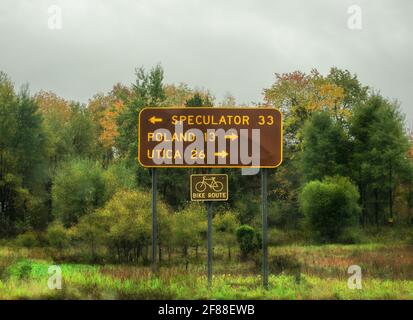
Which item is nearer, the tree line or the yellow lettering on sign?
the yellow lettering on sign

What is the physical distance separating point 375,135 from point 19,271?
35.1 m

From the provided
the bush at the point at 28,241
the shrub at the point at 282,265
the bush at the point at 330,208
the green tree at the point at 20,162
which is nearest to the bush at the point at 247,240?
the shrub at the point at 282,265

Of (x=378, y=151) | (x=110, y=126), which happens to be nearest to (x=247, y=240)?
(x=378, y=151)

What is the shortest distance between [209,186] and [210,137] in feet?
4.13

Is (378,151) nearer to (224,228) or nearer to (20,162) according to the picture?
(224,228)

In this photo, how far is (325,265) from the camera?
79.6 feet

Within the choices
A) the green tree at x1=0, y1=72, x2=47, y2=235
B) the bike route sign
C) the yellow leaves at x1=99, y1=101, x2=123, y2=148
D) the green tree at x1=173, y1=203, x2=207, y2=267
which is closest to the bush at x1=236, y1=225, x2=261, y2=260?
the green tree at x1=173, y1=203, x2=207, y2=267

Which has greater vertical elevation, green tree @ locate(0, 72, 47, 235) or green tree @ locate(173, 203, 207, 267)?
green tree @ locate(0, 72, 47, 235)

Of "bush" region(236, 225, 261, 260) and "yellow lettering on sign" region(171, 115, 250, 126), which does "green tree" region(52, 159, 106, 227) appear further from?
"yellow lettering on sign" region(171, 115, 250, 126)

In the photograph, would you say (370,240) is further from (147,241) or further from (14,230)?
(14,230)

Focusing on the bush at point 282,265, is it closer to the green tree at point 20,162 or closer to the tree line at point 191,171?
the tree line at point 191,171

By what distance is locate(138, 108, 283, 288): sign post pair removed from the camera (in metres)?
13.6

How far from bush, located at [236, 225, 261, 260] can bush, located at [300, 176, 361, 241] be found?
36.8 feet

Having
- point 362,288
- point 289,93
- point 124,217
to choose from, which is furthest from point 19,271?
point 289,93
